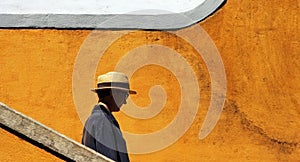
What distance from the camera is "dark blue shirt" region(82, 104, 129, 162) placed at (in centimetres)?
→ 452

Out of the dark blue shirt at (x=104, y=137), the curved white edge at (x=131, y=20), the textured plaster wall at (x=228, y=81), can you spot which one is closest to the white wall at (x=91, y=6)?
the curved white edge at (x=131, y=20)

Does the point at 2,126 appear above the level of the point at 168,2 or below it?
below

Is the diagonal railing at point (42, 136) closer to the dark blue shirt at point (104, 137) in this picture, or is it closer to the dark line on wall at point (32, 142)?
the dark line on wall at point (32, 142)

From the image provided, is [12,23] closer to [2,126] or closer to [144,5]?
[144,5]

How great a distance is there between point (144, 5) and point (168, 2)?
8.0 inches

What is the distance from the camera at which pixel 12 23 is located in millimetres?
6598

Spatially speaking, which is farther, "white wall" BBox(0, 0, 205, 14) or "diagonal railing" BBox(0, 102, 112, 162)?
"white wall" BBox(0, 0, 205, 14)

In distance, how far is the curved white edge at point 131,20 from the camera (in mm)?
6508

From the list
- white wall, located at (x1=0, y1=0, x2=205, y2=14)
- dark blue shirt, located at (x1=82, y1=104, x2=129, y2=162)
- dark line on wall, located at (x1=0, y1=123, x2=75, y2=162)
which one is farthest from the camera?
white wall, located at (x1=0, y1=0, x2=205, y2=14)

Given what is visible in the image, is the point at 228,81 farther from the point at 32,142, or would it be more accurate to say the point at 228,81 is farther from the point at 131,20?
the point at 32,142

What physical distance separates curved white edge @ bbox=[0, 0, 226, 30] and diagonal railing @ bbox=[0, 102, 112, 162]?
246 centimetres

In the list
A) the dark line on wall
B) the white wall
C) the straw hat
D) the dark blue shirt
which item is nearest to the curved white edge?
the white wall

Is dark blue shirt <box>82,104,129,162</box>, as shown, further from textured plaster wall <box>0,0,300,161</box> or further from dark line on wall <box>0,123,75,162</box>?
textured plaster wall <box>0,0,300,161</box>

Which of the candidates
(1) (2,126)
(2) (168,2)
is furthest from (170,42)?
(1) (2,126)
